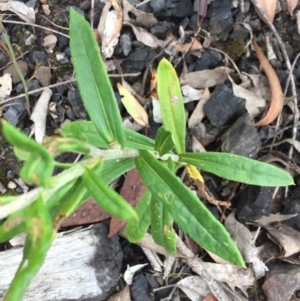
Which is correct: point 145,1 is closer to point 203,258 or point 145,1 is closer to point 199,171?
point 199,171

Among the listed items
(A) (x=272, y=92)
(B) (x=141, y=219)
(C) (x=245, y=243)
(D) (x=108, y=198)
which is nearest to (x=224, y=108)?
(A) (x=272, y=92)

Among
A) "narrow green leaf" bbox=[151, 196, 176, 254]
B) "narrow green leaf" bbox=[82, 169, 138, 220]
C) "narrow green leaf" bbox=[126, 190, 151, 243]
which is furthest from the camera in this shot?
"narrow green leaf" bbox=[126, 190, 151, 243]

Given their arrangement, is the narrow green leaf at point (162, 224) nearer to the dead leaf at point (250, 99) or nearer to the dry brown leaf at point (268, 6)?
the dead leaf at point (250, 99)

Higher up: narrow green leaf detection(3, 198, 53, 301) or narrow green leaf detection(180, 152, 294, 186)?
narrow green leaf detection(3, 198, 53, 301)

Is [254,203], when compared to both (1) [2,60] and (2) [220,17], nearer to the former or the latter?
(2) [220,17]

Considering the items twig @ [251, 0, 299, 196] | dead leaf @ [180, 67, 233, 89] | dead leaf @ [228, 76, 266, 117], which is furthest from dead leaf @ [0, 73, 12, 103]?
twig @ [251, 0, 299, 196]

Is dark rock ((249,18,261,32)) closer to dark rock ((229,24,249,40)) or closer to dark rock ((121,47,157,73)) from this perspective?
dark rock ((229,24,249,40))
